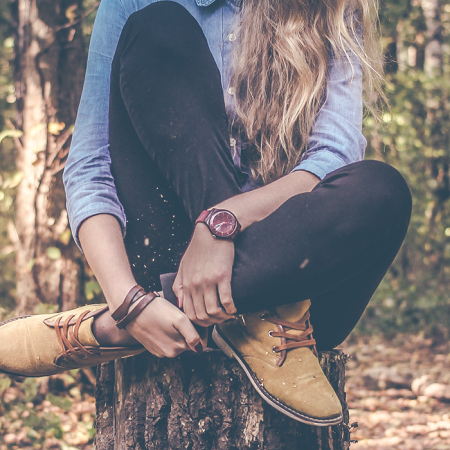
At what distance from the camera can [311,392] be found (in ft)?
3.61

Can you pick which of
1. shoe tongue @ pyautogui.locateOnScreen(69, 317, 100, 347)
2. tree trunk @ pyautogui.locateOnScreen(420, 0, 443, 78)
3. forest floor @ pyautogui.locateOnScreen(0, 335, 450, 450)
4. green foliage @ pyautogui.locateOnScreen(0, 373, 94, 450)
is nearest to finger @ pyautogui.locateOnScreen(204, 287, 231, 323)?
shoe tongue @ pyautogui.locateOnScreen(69, 317, 100, 347)

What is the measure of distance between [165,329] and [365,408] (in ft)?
7.41

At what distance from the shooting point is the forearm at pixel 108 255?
117 cm

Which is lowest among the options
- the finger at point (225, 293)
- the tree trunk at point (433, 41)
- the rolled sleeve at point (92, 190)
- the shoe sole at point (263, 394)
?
the shoe sole at point (263, 394)

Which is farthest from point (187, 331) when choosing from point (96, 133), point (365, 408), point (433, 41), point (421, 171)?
point (433, 41)

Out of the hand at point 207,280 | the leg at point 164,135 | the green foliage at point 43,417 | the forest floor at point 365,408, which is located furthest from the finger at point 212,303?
the green foliage at point 43,417

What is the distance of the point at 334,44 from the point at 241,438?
110cm

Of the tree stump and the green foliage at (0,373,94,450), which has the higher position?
the tree stump

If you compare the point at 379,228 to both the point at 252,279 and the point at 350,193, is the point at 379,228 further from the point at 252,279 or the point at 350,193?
the point at 252,279

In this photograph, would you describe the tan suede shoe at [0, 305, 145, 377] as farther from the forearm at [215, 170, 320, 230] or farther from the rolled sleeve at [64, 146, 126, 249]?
the forearm at [215, 170, 320, 230]

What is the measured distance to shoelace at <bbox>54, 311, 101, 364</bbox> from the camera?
1.23 metres

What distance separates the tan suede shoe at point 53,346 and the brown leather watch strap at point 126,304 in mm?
127

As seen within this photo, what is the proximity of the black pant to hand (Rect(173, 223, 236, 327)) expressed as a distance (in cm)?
3

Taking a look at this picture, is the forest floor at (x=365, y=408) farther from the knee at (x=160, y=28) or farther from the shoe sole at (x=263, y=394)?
the knee at (x=160, y=28)
